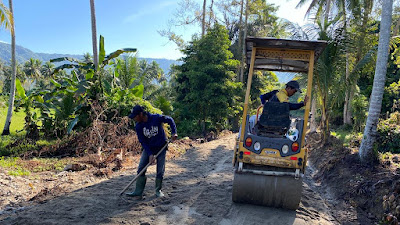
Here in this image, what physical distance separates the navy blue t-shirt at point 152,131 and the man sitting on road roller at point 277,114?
5.52 feet

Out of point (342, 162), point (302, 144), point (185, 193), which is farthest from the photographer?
point (342, 162)

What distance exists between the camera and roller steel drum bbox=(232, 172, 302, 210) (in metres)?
5.13

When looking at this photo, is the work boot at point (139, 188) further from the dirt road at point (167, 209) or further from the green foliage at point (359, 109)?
the green foliage at point (359, 109)

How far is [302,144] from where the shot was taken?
5152 millimetres

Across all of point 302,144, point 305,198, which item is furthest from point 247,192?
point 305,198

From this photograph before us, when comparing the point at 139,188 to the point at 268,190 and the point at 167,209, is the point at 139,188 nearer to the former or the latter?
the point at 167,209

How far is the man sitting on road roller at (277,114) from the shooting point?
5.17 metres

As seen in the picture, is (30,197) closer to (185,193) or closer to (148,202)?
(148,202)

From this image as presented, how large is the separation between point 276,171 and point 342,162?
166 inches

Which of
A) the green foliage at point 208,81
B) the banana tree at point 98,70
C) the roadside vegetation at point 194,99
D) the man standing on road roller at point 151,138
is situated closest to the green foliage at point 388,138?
the roadside vegetation at point 194,99

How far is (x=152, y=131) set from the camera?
219 inches

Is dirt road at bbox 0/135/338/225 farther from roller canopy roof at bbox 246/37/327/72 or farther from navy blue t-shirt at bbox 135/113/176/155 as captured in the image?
roller canopy roof at bbox 246/37/327/72

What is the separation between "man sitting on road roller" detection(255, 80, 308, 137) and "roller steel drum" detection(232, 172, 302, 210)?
84 centimetres

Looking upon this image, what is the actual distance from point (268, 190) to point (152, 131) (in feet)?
7.82
